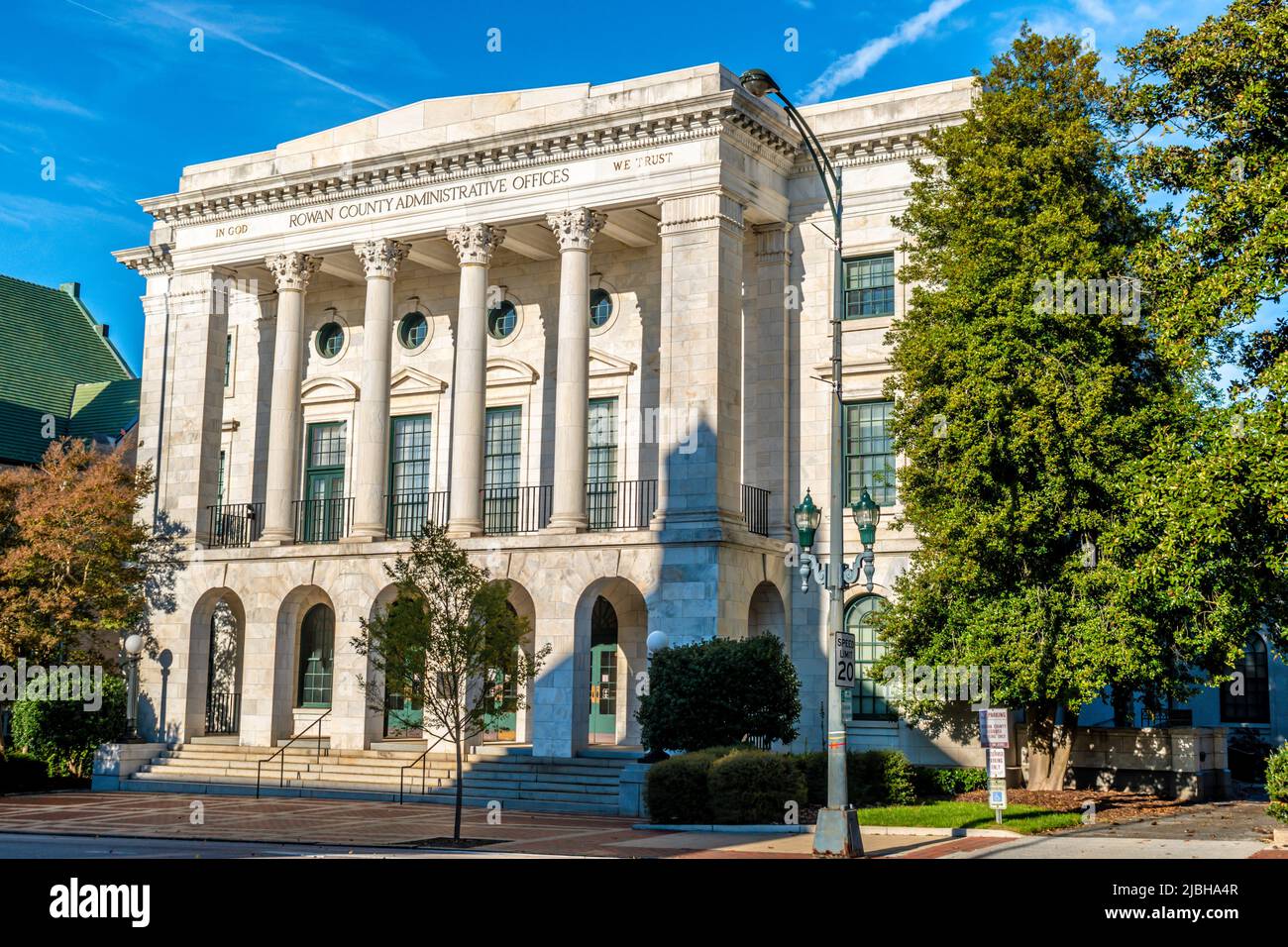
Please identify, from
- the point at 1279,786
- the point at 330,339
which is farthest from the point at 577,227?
the point at 1279,786

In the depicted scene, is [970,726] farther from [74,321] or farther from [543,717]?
[74,321]

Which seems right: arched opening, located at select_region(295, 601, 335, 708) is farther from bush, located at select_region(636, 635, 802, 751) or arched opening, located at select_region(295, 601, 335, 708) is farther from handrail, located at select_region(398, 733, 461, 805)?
bush, located at select_region(636, 635, 802, 751)

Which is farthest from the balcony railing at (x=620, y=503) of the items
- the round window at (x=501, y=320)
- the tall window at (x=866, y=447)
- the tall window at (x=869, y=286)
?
the tall window at (x=869, y=286)

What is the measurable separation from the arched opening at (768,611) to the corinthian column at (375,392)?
32.7ft

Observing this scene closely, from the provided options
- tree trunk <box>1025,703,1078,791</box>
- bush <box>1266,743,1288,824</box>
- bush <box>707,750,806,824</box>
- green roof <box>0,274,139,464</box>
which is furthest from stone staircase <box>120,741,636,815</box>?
green roof <box>0,274,139,464</box>

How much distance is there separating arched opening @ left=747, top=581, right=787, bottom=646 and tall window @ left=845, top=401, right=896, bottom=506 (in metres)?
3.09

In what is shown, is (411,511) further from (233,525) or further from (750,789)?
(750,789)

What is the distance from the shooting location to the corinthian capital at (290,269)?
39.0 meters

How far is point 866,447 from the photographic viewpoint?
1377 inches

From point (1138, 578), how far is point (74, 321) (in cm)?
5151

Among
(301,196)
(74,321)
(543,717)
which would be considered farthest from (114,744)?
(74,321)

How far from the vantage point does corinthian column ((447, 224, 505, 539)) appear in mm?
35344

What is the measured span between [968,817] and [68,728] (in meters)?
24.0

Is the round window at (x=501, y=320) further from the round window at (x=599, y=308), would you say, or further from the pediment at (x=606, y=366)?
the pediment at (x=606, y=366)
